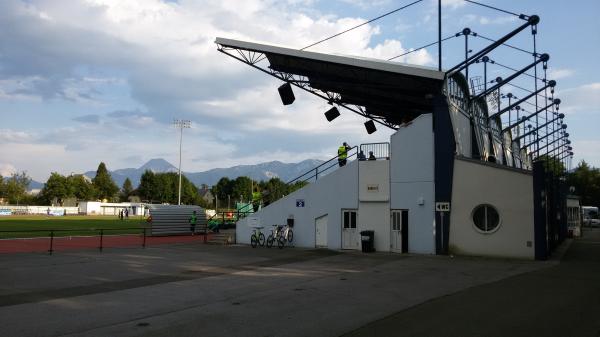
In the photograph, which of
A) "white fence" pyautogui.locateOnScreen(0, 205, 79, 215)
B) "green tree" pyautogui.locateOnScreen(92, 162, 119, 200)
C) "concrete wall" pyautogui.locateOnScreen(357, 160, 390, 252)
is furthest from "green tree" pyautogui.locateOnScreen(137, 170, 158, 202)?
"concrete wall" pyautogui.locateOnScreen(357, 160, 390, 252)

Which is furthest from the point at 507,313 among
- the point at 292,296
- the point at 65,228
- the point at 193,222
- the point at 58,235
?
the point at 65,228

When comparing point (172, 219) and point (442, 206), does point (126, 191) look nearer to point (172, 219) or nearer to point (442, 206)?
point (172, 219)

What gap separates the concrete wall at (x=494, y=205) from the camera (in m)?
20.3

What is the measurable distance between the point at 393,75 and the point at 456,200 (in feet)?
21.0

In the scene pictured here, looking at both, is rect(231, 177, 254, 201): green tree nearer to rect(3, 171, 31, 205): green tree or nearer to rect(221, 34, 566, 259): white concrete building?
rect(3, 171, 31, 205): green tree

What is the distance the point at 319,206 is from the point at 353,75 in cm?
677

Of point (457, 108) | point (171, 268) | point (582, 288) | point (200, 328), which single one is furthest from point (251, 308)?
point (457, 108)

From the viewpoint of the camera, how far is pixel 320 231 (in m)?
25.0

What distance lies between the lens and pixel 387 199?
23297 mm

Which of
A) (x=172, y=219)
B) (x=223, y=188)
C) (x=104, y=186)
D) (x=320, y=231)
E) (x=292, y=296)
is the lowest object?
(x=292, y=296)

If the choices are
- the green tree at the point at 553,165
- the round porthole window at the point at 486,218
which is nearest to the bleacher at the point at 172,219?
the round porthole window at the point at 486,218

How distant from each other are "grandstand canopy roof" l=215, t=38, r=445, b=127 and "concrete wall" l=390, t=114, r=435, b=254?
1751 mm

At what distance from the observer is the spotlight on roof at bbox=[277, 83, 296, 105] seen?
85.2 ft

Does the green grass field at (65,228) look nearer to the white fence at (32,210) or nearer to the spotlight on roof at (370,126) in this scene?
the spotlight on roof at (370,126)
